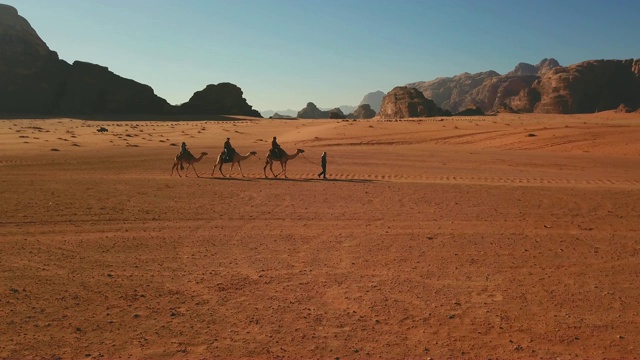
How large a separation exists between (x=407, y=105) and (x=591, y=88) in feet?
119

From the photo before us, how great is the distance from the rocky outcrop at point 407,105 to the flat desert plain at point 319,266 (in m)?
57.5

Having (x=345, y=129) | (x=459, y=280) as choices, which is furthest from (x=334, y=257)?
(x=345, y=129)

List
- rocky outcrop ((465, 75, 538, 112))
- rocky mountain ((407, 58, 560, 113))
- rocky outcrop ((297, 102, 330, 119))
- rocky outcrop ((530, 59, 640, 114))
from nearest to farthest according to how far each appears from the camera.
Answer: rocky outcrop ((530, 59, 640, 114)) → rocky outcrop ((465, 75, 538, 112)) → rocky mountain ((407, 58, 560, 113)) → rocky outcrop ((297, 102, 330, 119))

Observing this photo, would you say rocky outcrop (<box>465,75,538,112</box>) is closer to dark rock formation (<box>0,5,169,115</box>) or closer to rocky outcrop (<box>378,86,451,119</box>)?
rocky outcrop (<box>378,86,451,119</box>)

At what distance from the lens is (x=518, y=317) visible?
689 cm

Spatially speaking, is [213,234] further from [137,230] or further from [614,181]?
[614,181]

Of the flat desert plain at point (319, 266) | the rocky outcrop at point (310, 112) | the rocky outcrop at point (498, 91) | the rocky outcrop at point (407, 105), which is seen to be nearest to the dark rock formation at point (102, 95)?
the rocky outcrop at point (407, 105)

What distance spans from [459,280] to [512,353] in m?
2.39

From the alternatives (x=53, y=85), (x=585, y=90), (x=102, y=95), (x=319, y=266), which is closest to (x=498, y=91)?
(x=585, y=90)

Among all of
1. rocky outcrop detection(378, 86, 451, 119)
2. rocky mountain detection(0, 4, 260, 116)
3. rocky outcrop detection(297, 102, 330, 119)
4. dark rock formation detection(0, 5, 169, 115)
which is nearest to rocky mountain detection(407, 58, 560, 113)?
rocky outcrop detection(378, 86, 451, 119)

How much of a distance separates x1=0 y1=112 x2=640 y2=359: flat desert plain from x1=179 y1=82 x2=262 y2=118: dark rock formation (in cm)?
6348

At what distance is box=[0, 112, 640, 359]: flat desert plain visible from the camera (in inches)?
246

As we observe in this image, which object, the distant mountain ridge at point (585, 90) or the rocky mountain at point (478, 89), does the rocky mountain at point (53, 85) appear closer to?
the rocky mountain at point (478, 89)

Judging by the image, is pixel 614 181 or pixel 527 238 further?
pixel 614 181
